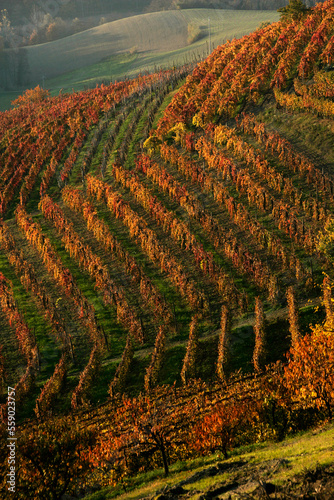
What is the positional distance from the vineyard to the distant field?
59.1 meters

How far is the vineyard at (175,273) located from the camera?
21.6 metres

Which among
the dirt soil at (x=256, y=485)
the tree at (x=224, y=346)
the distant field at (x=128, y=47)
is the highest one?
the distant field at (x=128, y=47)

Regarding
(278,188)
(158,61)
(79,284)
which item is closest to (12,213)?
(79,284)

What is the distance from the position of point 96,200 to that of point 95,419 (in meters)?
32.2

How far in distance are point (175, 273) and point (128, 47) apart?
5243 inches

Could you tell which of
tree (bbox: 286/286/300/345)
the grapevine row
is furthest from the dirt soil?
the grapevine row

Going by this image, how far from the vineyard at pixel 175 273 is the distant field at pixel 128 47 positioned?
5906 centimetres

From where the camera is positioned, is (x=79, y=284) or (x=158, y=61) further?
(x=158, y=61)

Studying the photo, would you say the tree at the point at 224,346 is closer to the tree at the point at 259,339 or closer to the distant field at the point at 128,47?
the tree at the point at 259,339

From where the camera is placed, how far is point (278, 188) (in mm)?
45188

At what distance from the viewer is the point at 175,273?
3678cm

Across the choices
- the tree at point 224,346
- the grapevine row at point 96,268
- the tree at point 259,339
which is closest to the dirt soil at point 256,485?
the tree at point 224,346

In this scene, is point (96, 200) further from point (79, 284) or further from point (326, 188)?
point (326, 188)

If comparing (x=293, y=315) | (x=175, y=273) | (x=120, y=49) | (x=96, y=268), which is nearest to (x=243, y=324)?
(x=293, y=315)
